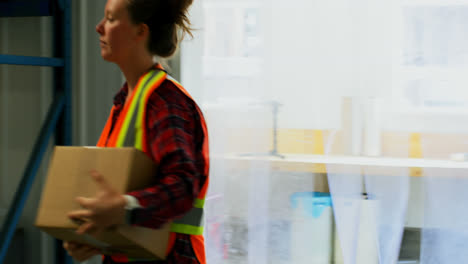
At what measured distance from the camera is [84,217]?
70 cm

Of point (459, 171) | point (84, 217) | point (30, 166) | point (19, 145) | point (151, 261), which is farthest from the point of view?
point (19, 145)

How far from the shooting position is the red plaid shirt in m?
0.73

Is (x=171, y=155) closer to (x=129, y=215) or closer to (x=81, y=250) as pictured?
(x=129, y=215)

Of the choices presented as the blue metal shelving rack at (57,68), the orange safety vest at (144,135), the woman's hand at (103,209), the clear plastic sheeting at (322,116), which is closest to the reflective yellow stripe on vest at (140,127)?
the orange safety vest at (144,135)

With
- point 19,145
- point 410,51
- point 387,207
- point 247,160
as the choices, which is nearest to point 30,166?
point 19,145

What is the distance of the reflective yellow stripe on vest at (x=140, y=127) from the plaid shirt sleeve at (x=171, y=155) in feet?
0.05

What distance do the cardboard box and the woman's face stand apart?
202 mm

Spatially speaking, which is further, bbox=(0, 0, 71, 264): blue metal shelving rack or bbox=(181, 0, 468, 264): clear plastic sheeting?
bbox=(0, 0, 71, 264): blue metal shelving rack

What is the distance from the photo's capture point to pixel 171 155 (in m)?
0.77

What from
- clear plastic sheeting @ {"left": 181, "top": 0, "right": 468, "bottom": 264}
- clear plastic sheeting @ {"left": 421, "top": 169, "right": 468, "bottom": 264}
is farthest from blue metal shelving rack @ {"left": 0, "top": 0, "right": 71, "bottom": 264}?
clear plastic sheeting @ {"left": 421, "top": 169, "right": 468, "bottom": 264}

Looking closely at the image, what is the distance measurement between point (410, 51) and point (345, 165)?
407 millimetres

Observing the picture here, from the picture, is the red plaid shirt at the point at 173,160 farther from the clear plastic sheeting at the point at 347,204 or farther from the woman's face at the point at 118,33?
the clear plastic sheeting at the point at 347,204

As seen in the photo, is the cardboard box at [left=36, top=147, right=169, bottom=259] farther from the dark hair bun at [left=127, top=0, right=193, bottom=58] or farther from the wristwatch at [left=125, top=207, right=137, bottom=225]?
the dark hair bun at [left=127, top=0, right=193, bottom=58]

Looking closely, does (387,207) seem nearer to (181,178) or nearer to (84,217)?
(181,178)
